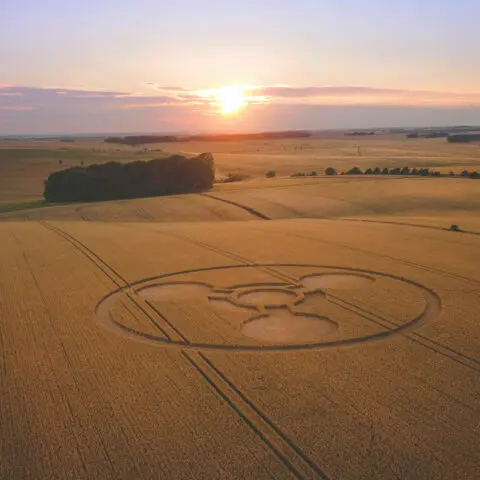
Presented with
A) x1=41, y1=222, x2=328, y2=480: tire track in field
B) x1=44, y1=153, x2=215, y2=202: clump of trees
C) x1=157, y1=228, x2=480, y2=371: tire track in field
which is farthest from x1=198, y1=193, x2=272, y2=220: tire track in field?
x1=41, y1=222, x2=328, y2=480: tire track in field

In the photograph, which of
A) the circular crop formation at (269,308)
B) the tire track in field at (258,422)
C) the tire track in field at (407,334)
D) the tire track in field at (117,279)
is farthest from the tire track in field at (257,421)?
the tire track in field at (407,334)

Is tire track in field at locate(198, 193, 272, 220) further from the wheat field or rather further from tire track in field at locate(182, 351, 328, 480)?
tire track in field at locate(182, 351, 328, 480)

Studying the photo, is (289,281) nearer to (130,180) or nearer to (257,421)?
(257,421)

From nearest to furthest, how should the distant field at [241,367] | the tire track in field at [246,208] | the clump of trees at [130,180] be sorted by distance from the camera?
the distant field at [241,367]
the tire track in field at [246,208]
the clump of trees at [130,180]

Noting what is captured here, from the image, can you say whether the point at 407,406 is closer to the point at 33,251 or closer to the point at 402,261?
the point at 402,261

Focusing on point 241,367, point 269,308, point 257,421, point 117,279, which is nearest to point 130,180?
point 117,279

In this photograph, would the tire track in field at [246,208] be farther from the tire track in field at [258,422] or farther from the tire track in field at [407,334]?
the tire track in field at [258,422]
